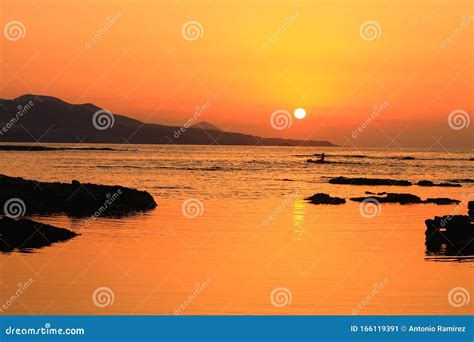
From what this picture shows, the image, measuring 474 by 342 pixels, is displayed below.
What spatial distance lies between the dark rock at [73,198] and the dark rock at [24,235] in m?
9.38

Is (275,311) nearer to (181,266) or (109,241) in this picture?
(181,266)

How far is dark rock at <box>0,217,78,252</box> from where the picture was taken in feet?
74.9

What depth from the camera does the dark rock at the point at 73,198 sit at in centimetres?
3506

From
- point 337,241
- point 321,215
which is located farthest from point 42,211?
point 337,241

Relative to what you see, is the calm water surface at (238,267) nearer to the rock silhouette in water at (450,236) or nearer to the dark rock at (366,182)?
the rock silhouette in water at (450,236)

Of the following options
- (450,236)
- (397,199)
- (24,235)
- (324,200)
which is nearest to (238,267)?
(24,235)

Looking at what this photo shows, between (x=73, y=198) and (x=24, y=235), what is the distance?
13425 mm

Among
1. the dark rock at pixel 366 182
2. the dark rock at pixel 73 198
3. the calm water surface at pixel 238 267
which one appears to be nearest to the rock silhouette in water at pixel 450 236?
the calm water surface at pixel 238 267

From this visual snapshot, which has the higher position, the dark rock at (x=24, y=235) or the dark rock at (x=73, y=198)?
the dark rock at (x=73, y=198)

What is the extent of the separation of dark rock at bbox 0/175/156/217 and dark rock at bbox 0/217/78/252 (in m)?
9.38

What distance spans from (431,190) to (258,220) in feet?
98.9

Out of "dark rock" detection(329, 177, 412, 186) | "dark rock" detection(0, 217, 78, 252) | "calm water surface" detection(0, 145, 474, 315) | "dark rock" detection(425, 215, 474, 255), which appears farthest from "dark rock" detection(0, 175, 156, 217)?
"dark rock" detection(329, 177, 412, 186)

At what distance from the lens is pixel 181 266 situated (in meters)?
20.7

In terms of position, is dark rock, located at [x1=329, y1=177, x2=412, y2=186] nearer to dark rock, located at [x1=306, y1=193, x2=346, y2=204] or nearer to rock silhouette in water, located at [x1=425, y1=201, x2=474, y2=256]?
dark rock, located at [x1=306, y1=193, x2=346, y2=204]
